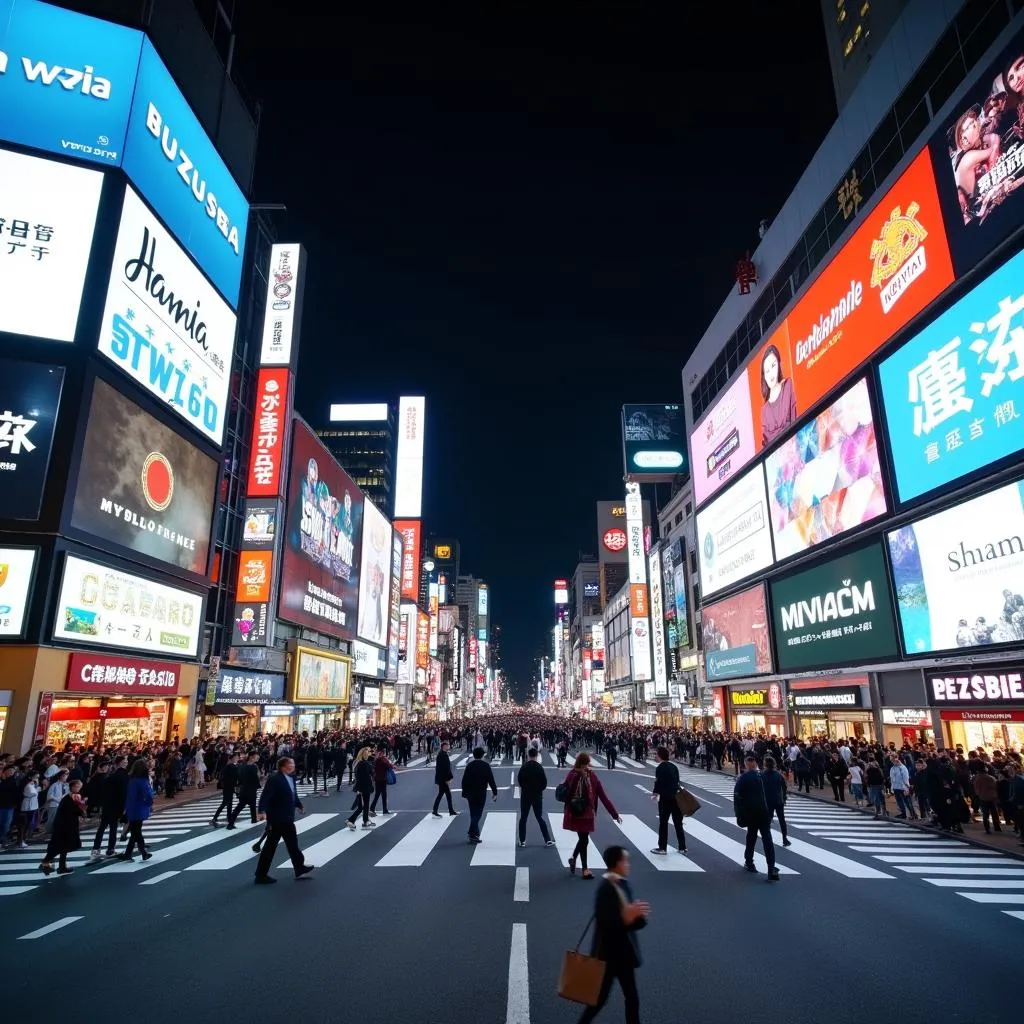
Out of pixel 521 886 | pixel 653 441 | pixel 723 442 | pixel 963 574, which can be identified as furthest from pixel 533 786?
pixel 653 441

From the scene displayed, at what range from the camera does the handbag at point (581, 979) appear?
4.10m

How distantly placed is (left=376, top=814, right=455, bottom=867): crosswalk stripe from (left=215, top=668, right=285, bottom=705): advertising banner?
20.8m

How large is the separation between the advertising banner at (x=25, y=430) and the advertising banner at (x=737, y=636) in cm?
3237

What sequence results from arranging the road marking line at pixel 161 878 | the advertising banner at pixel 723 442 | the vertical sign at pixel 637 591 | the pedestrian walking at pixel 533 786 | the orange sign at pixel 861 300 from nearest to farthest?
the road marking line at pixel 161 878, the pedestrian walking at pixel 533 786, the orange sign at pixel 861 300, the advertising banner at pixel 723 442, the vertical sign at pixel 637 591

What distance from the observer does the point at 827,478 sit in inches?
1118

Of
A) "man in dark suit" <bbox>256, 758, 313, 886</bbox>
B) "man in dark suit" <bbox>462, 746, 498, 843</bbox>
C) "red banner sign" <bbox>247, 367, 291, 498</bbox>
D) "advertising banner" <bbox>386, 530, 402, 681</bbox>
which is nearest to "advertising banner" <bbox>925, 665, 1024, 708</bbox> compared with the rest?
"man in dark suit" <bbox>462, 746, 498, 843</bbox>

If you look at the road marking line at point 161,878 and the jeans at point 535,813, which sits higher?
the jeans at point 535,813

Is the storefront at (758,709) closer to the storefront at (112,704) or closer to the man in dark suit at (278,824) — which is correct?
the storefront at (112,704)

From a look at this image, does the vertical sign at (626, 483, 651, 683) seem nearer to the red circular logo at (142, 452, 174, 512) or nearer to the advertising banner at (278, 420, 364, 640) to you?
the advertising banner at (278, 420, 364, 640)

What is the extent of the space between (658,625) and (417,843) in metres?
59.3

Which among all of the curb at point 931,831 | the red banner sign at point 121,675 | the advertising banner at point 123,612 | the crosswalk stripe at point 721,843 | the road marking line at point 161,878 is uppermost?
the advertising banner at point 123,612

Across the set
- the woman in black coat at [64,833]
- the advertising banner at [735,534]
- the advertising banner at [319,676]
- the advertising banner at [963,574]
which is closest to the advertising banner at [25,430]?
the woman in black coat at [64,833]

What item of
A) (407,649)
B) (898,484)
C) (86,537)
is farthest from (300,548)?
(407,649)

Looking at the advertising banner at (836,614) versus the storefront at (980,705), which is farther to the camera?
the advertising banner at (836,614)
